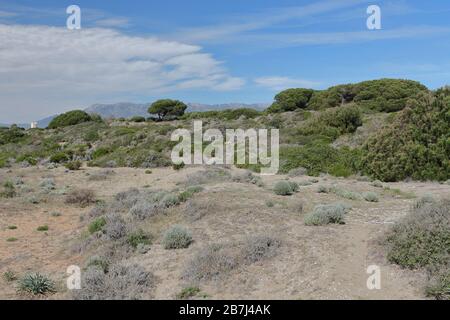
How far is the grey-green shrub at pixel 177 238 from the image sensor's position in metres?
11.0

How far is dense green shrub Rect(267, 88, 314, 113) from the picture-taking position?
64.8 meters

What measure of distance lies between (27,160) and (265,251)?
110ft

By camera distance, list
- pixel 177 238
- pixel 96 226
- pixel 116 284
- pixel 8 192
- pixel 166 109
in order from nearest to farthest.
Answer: pixel 116 284 < pixel 177 238 < pixel 96 226 < pixel 8 192 < pixel 166 109

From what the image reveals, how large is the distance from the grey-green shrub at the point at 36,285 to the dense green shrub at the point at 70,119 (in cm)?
6268

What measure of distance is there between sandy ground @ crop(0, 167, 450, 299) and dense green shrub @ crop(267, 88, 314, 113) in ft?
149

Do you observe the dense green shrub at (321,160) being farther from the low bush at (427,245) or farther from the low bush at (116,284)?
the low bush at (116,284)

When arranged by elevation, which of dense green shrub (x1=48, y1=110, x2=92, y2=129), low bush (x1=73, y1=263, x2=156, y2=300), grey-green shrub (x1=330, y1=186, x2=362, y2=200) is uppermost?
dense green shrub (x1=48, y1=110, x2=92, y2=129)

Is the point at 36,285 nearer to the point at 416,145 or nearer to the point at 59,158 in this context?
the point at 416,145

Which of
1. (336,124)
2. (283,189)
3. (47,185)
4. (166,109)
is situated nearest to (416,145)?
(283,189)

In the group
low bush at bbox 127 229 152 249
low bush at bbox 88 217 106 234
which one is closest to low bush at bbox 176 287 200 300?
low bush at bbox 127 229 152 249

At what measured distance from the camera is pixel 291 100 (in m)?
65.5

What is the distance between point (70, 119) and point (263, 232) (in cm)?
6395

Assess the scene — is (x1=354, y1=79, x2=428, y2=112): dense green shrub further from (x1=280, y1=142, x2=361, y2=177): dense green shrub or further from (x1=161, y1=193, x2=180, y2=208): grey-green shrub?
(x1=161, y1=193, x2=180, y2=208): grey-green shrub
